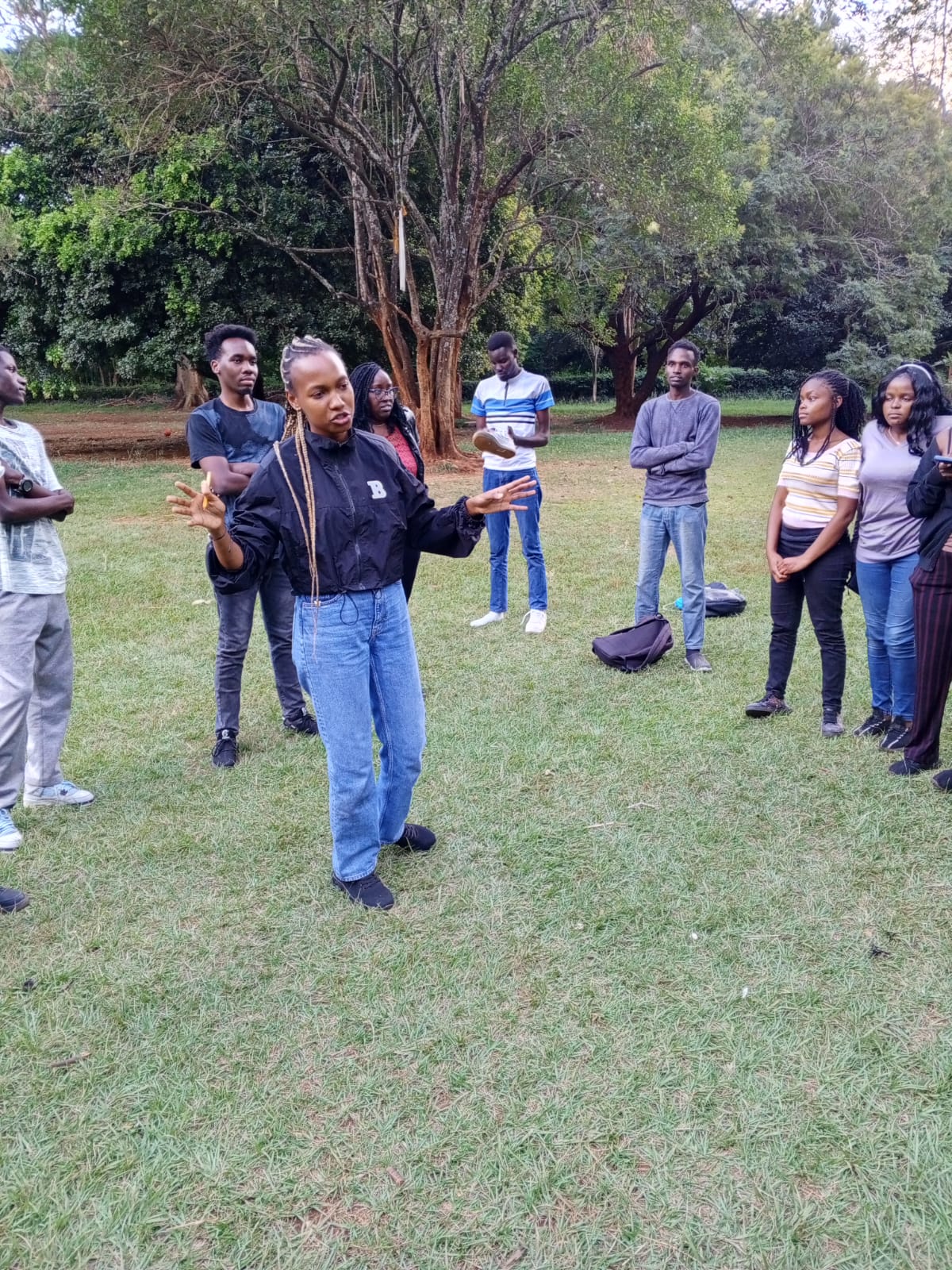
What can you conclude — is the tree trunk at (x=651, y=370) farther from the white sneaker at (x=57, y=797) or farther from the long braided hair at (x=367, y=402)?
the white sneaker at (x=57, y=797)

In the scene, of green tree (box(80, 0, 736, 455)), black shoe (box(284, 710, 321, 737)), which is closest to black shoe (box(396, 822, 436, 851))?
black shoe (box(284, 710, 321, 737))

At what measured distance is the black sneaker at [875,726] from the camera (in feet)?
16.6

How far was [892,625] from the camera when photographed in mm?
4883

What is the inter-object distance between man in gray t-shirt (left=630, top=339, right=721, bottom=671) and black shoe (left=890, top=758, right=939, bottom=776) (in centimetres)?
172

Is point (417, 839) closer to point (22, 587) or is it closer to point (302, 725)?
point (302, 725)

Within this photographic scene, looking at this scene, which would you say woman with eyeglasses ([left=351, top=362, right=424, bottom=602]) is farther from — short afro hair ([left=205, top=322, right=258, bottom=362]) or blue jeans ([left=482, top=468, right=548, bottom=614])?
blue jeans ([left=482, top=468, right=548, bottom=614])

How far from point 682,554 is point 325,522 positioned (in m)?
3.23

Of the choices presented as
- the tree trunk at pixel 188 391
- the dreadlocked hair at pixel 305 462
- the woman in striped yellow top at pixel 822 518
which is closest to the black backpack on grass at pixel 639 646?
the woman in striped yellow top at pixel 822 518

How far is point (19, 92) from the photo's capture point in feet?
56.4

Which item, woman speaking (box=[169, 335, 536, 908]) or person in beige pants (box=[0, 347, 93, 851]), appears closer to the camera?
woman speaking (box=[169, 335, 536, 908])

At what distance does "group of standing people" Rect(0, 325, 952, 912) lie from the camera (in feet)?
10.8

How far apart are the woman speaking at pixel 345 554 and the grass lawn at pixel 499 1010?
0.58 m

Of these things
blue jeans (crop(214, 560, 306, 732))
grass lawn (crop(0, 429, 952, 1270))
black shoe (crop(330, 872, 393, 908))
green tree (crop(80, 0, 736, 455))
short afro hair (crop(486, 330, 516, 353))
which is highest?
green tree (crop(80, 0, 736, 455))

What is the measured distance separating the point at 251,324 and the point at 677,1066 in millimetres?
16922
